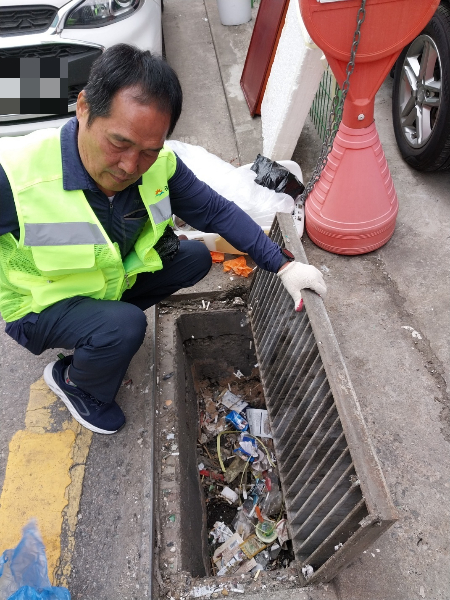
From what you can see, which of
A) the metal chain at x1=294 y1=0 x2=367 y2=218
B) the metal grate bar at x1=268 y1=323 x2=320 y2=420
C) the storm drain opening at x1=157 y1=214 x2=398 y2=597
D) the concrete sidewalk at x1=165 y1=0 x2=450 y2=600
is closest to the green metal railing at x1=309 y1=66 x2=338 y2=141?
the concrete sidewalk at x1=165 y1=0 x2=450 y2=600

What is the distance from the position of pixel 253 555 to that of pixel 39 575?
3.21ft

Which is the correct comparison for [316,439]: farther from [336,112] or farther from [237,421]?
[336,112]

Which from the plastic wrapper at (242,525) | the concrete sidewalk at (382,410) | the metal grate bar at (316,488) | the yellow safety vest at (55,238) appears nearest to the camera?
the metal grate bar at (316,488)

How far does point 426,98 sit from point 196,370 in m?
2.34

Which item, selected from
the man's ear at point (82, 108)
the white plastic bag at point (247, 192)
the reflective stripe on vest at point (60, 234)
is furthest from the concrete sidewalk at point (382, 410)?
the man's ear at point (82, 108)

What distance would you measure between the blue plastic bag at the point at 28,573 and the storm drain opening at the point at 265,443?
→ 0.45m

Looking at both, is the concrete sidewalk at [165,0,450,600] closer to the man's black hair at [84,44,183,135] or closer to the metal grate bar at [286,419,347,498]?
the metal grate bar at [286,419,347,498]

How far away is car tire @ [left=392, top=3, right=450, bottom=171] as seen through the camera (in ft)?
9.66

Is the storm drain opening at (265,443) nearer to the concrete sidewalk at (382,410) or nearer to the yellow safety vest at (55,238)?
the concrete sidewalk at (382,410)

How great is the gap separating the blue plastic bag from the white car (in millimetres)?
2687

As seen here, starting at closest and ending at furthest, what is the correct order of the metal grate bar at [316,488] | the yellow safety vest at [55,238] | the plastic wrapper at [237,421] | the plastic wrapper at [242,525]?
the metal grate bar at [316,488]
the yellow safety vest at [55,238]
the plastic wrapper at [242,525]
the plastic wrapper at [237,421]

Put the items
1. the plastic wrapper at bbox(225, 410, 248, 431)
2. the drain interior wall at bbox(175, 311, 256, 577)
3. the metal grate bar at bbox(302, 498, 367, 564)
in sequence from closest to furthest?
the metal grate bar at bbox(302, 498, 367, 564) → the drain interior wall at bbox(175, 311, 256, 577) → the plastic wrapper at bbox(225, 410, 248, 431)

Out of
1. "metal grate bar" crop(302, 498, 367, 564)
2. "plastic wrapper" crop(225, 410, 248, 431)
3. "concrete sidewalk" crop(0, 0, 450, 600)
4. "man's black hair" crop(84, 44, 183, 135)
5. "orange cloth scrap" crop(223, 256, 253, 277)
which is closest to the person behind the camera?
"metal grate bar" crop(302, 498, 367, 564)

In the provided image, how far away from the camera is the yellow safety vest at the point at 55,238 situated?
5.68ft
